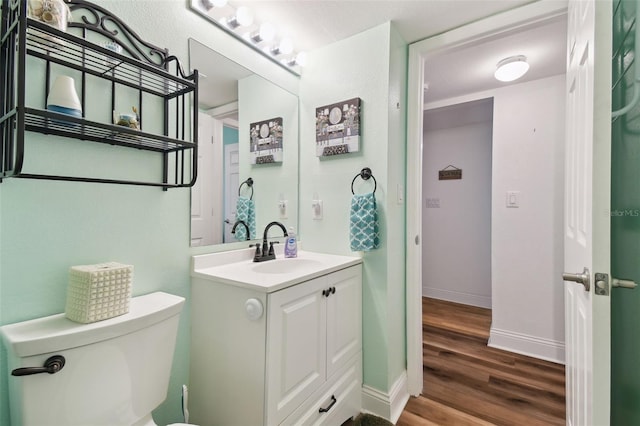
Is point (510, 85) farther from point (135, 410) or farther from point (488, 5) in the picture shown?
point (135, 410)

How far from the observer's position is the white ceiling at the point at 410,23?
146 cm

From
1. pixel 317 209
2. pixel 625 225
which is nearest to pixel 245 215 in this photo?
pixel 317 209

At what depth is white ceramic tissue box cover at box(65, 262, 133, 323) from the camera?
2.82ft

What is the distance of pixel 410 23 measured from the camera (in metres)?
1.62

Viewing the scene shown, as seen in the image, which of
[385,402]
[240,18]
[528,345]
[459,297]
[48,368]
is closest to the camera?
[48,368]

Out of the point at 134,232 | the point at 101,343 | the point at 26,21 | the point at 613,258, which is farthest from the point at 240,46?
the point at 613,258

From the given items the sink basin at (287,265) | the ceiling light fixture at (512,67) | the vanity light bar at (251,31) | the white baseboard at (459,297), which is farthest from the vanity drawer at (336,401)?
the white baseboard at (459,297)

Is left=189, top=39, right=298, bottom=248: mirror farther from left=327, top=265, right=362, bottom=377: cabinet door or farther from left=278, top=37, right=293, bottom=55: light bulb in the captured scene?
left=327, top=265, right=362, bottom=377: cabinet door

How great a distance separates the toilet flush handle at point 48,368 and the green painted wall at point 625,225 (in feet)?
5.90

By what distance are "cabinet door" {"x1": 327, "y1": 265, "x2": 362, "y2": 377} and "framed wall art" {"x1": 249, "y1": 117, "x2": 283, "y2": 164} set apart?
84 centimetres

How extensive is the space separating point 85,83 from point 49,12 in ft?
0.71

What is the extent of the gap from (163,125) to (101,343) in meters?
0.83

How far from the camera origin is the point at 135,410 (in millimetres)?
934

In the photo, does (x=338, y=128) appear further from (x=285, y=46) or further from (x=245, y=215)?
(x=245, y=215)
